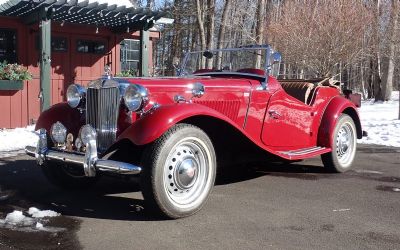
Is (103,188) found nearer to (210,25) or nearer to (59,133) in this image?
(59,133)

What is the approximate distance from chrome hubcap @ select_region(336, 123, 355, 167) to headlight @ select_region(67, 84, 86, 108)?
Result: 3.47 m

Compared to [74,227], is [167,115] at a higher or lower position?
higher

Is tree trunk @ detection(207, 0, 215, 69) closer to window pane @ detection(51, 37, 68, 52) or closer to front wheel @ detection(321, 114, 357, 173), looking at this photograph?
window pane @ detection(51, 37, 68, 52)

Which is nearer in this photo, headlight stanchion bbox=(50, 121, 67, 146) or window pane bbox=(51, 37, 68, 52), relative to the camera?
headlight stanchion bbox=(50, 121, 67, 146)

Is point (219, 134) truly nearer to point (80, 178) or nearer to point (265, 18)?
point (80, 178)

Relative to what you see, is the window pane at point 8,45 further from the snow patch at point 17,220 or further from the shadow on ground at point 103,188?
the snow patch at point 17,220

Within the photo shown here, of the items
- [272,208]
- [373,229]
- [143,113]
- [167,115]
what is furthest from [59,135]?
[373,229]

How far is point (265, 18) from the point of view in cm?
2294

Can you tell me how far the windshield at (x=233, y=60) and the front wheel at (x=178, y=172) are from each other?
165cm

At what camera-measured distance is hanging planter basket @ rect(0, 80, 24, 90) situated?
10.5m

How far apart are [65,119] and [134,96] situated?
1.17m

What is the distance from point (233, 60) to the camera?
632cm

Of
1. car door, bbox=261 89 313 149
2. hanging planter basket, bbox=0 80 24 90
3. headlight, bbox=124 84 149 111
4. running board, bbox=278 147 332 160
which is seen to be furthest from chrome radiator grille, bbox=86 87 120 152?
hanging planter basket, bbox=0 80 24 90

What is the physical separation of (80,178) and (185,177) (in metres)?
1.56
